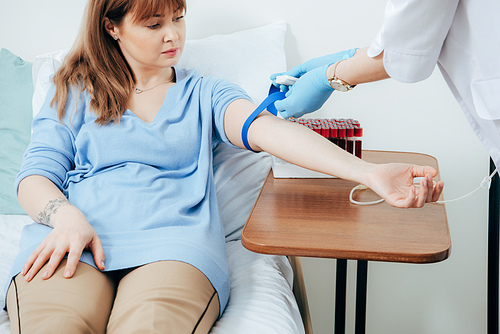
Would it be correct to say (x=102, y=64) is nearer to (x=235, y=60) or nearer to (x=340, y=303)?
(x=235, y=60)

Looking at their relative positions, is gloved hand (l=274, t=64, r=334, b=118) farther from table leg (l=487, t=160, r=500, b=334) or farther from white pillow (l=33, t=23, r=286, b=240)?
table leg (l=487, t=160, r=500, b=334)

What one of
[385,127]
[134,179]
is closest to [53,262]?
[134,179]

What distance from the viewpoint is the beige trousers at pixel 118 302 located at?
0.86 meters

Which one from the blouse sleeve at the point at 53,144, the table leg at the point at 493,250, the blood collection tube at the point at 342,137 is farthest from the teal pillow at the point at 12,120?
the table leg at the point at 493,250

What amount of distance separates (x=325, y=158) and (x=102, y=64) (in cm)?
70

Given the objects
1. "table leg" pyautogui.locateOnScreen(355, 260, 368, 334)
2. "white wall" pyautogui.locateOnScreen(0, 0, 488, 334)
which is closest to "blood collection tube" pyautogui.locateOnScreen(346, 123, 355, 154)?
"table leg" pyautogui.locateOnScreen(355, 260, 368, 334)

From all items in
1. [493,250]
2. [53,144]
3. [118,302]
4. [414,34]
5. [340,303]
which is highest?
[414,34]

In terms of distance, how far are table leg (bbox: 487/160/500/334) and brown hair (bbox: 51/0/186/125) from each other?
1.06m

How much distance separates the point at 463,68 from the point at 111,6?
89cm

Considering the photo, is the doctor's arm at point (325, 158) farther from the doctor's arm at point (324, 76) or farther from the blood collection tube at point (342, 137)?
the blood collection tube at point (342, 137)

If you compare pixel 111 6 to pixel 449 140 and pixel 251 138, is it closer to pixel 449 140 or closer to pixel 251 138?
pixel 251 138

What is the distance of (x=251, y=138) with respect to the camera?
1153mm

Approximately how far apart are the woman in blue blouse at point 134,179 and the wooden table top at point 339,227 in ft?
0.31

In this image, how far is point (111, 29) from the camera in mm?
1321
